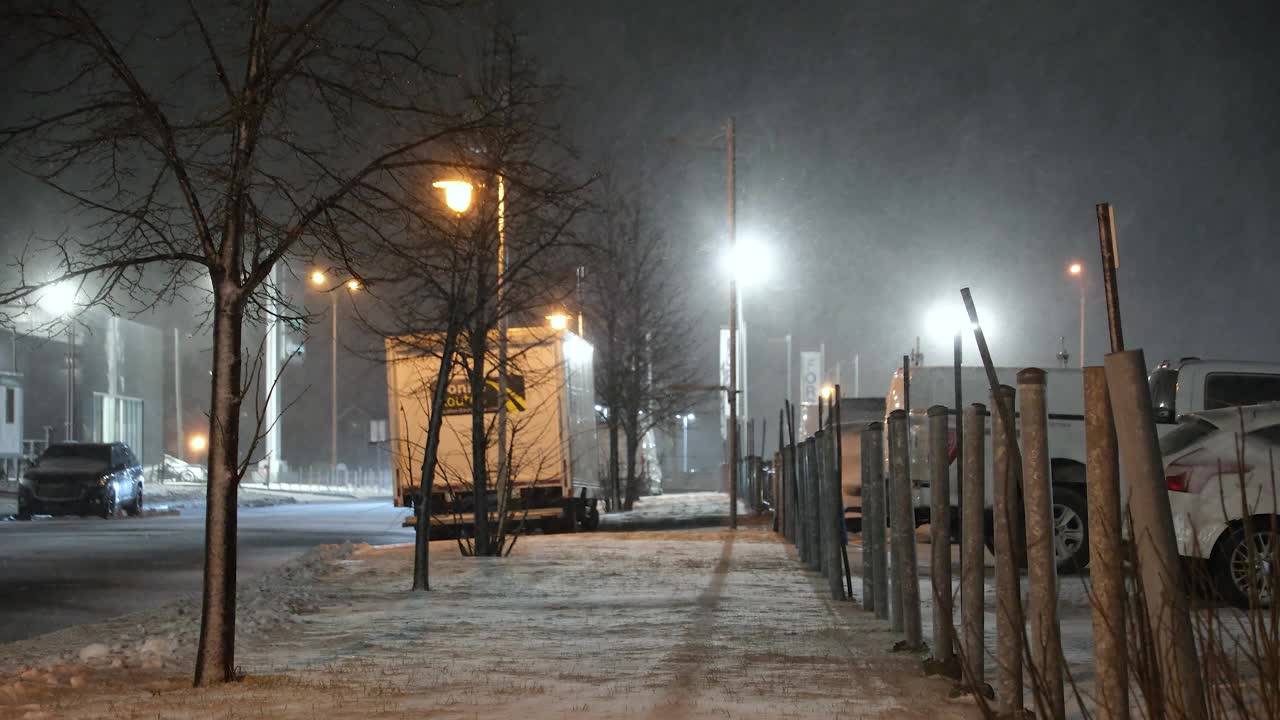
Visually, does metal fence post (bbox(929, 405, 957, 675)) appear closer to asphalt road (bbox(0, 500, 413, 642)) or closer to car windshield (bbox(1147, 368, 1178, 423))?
asphalt road (bbox(0, 500, 413, 642))

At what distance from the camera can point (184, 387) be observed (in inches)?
3292

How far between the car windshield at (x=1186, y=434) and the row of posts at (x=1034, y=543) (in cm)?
286

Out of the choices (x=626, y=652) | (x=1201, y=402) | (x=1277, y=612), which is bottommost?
(x=626, y=652)

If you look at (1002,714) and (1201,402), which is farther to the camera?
(1201,402)

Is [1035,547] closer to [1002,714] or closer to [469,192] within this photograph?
[1002,714]

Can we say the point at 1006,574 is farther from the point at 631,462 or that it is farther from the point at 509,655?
the point at 631,462

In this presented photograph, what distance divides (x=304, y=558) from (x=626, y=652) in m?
10.6

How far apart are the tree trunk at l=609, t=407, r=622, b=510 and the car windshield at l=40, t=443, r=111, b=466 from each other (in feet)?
40.7

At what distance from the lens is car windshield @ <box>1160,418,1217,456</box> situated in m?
11.1

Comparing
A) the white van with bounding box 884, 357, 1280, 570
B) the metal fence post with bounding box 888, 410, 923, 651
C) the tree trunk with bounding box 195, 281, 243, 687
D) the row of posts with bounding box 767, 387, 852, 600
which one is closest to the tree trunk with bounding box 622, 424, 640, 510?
the row of posts with bounding box 767, 387, 852, 600

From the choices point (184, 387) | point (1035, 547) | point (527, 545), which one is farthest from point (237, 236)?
point (184, 387)

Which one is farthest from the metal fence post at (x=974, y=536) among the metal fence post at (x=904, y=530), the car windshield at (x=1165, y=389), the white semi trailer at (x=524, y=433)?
the white semi trailer at (x=524, y=433)

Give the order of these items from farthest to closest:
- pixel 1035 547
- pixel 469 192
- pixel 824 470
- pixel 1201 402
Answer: pixel 469 192 < pixel 1201 402 < pixel 824 470 < pixel 1035 547

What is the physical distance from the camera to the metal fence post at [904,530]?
8.28m
